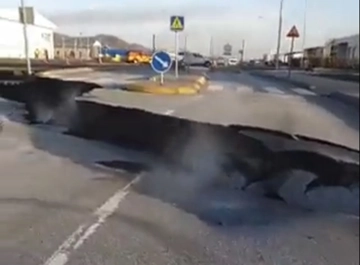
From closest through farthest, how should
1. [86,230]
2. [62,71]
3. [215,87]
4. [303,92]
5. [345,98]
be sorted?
1. [345,98]
2. [303,92]
3. [215,87]
4. [62,71]
5. [86,230]

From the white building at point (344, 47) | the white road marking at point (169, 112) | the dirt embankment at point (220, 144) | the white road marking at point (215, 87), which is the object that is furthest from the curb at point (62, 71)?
the white building at point (344, 47)

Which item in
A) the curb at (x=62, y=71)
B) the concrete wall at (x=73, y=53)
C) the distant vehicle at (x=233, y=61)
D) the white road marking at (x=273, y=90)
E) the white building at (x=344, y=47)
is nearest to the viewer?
the white building at (x=344, y=47)

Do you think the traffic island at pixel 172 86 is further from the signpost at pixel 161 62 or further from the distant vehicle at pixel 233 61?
the distant vehicle at pixel 233 61

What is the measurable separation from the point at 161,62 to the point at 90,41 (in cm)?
21

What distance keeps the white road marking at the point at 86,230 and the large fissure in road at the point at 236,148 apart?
278 mm

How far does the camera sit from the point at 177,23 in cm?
103

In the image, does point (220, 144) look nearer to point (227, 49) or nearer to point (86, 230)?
point (227, 49)

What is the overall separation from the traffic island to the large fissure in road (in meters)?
0.09

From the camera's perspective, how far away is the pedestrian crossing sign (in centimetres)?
101

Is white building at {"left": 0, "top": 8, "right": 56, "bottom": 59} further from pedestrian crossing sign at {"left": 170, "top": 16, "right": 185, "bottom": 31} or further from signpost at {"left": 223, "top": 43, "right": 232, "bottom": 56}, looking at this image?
signpost at {"left": 223, "top": 43, "right": 232, "bottom": 56}

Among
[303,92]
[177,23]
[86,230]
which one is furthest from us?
[86,230]

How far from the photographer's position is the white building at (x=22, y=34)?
4.02 ft

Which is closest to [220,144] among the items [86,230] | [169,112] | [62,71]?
[169,112]

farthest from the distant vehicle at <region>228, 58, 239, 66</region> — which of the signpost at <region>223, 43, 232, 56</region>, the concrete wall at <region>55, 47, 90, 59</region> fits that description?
the concrete wall at <region>55, 47, 90, 59</region>
